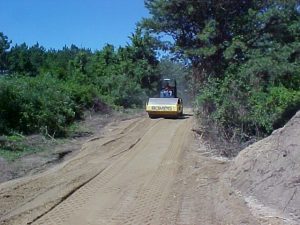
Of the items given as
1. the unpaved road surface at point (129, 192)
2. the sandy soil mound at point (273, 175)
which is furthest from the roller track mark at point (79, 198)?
the sandy soil mound at point (273, 175)

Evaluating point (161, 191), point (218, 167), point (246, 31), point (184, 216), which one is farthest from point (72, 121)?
point (184, 216)

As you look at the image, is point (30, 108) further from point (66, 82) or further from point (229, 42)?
point (66, 82)

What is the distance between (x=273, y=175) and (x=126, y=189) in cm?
349

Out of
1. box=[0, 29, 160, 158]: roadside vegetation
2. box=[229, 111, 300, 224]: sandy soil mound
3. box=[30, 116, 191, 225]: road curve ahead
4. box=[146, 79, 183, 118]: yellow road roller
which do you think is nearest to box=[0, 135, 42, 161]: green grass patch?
box=[0, 29, 160, 158]: roadside vegetation

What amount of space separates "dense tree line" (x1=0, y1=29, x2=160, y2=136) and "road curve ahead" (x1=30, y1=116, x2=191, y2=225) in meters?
3.66

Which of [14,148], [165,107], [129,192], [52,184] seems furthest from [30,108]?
[129,192]

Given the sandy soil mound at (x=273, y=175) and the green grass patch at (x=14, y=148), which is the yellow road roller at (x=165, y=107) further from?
the sandy soil mound at (x=273, y=175)

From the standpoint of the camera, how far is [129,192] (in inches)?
435

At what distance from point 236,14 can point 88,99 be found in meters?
12.9

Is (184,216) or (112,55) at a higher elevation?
(112,55)

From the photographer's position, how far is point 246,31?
2462 cm

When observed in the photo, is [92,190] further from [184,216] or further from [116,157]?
[116,157]

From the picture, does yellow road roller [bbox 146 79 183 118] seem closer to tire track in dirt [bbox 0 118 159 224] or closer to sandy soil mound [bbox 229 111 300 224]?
tire track in dirt [bbox 0 118 159 224]

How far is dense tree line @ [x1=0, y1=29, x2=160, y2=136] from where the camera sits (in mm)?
21891
